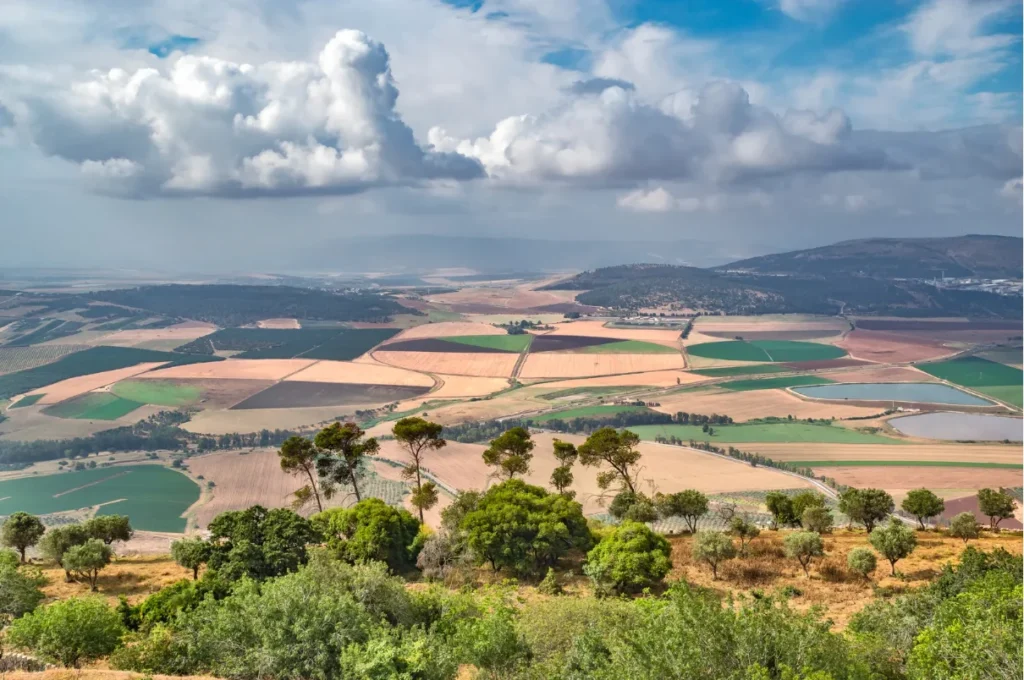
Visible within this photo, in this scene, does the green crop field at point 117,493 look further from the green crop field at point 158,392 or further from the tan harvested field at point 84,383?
the tan harvested field at point 84,383

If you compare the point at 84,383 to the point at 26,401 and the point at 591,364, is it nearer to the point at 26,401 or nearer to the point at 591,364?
the point at 26,401

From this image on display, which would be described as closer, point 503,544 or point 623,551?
point 623,551

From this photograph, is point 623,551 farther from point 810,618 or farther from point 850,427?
point 850,427

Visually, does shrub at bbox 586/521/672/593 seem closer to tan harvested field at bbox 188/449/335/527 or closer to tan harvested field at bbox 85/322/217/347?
tan harvested field at bbox 188/449/335/527

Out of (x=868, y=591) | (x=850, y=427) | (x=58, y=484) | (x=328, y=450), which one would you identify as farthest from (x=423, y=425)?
(x=850, y=427)

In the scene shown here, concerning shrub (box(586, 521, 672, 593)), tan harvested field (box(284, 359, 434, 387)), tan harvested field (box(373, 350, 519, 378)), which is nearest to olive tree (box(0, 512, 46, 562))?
shrub (box(586, 521, 672, 593))

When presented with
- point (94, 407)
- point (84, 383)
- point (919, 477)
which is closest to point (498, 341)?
point (84, 383)
